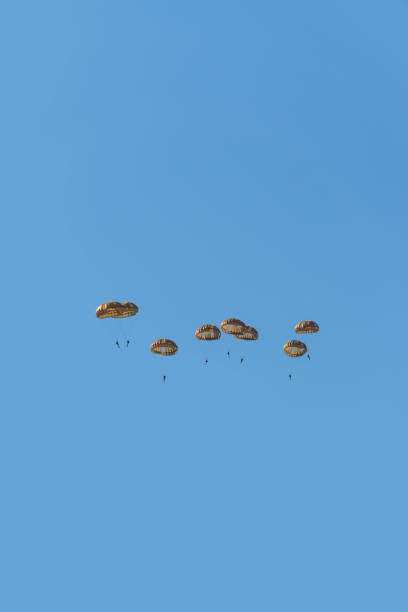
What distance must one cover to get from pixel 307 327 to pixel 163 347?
19.4m

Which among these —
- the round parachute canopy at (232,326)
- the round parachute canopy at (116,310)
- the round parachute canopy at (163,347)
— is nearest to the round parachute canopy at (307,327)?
the round parachute canopy at (232,326)

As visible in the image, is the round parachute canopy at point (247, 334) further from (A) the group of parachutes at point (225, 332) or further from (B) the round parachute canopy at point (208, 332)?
(B) the round parachute canopy at point (208, 332)

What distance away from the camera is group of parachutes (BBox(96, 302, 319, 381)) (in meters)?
96.9

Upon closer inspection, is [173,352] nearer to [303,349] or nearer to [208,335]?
[208,335]

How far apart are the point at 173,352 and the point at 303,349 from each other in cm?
1794

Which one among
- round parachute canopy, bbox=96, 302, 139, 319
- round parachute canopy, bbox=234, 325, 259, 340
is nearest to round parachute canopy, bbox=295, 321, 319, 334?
round parachute canopy, bbox=234, 325, 259, 340

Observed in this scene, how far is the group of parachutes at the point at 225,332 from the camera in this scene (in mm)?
96938

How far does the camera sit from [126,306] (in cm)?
9638

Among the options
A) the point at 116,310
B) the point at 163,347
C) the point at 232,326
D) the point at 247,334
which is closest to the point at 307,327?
the point at 247,334

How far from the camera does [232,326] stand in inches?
3994

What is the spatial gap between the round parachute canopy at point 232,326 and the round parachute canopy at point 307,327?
7.53m

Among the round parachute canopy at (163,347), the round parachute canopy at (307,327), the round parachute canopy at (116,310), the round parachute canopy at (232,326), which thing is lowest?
the round parachute canopy at (163,347)

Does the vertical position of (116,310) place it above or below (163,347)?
above

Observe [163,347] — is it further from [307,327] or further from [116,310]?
[307,327]
